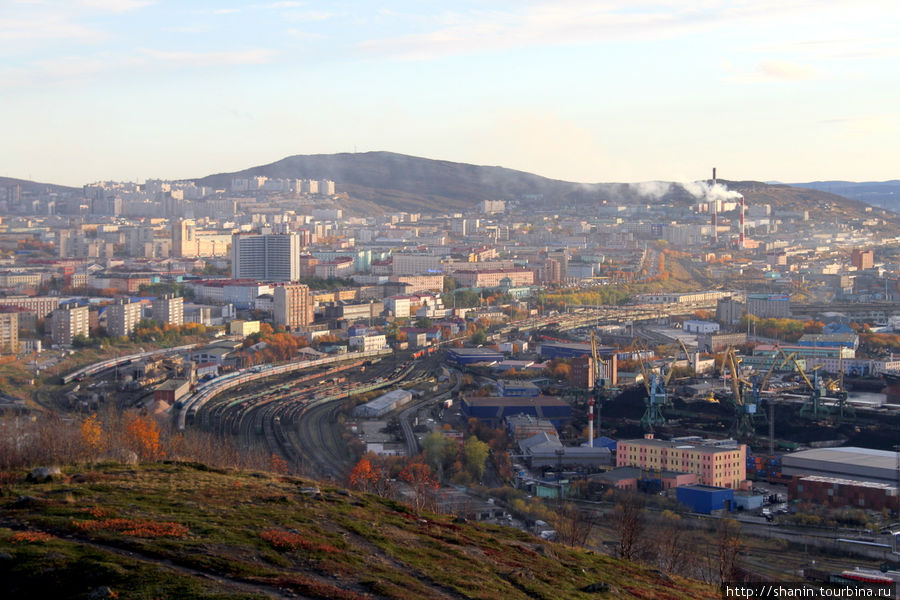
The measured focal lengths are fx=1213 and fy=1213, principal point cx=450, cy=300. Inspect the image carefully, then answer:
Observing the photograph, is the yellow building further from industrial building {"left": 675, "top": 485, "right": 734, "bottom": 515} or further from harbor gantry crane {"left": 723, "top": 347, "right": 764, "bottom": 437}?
industrial building {"left": 675, "top": 485, "right": 734, "bottom": 515}

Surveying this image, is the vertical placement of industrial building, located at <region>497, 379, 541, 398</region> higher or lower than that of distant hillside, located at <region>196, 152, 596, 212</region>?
lower

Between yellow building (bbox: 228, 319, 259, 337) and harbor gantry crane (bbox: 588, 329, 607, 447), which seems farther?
yellow building (bbox: 228, 319, 259, 337)

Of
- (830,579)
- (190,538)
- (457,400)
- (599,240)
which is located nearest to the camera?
(190,538)

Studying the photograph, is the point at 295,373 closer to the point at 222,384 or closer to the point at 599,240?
the point at 222,384

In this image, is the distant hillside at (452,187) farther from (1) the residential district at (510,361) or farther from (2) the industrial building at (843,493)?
(2) the industrial building at (843,493)

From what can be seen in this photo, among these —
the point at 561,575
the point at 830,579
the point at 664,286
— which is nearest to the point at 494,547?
the point at 561,575

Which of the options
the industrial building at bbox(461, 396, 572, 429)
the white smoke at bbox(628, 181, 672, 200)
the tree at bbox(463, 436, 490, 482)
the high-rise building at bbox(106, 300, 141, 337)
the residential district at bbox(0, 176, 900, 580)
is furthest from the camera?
the white smoke at bbox(628, 181, 672, 200)

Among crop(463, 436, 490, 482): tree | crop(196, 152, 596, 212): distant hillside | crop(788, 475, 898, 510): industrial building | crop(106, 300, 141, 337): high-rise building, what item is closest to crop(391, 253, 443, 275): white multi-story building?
crop(106, 300, 141, 337): high-rise building
